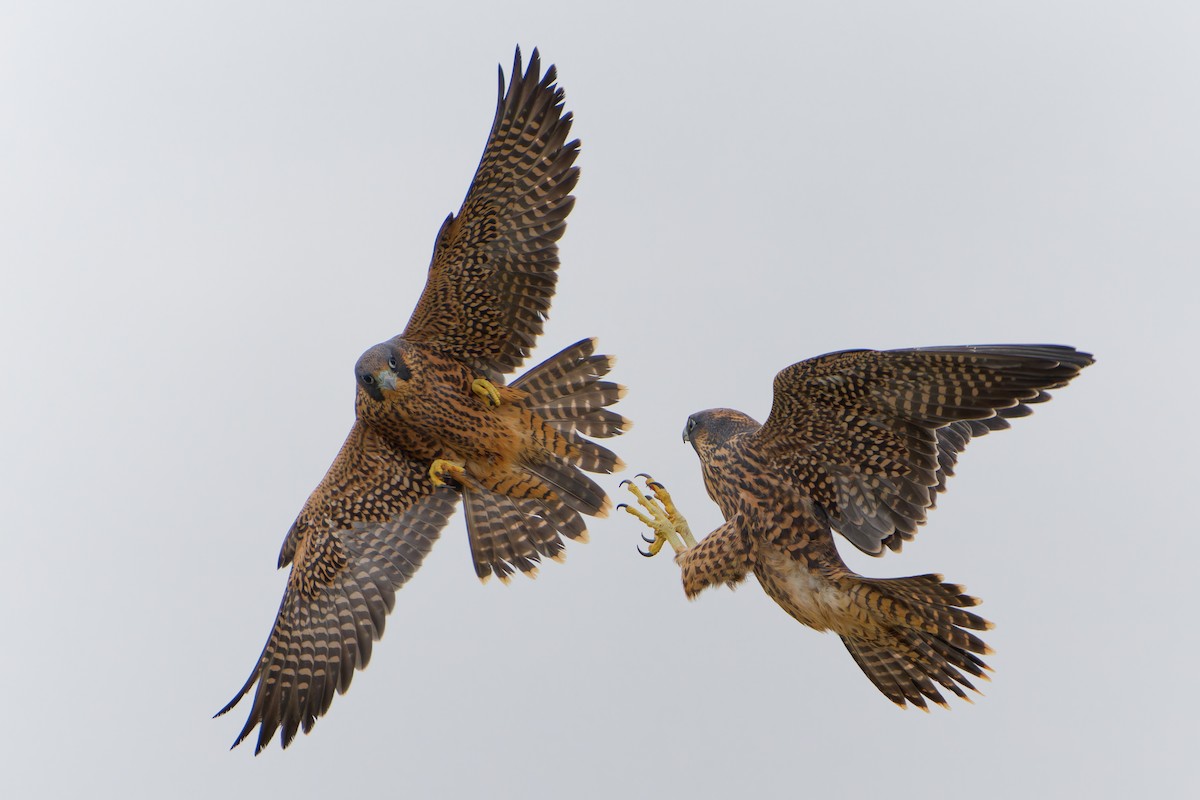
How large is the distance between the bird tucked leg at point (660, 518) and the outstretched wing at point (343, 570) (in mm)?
1357

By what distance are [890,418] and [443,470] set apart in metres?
2.92

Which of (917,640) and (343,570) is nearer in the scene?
(917,640)

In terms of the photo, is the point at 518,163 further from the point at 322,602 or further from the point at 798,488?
the point at 322,602

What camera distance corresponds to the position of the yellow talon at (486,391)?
28.2ft

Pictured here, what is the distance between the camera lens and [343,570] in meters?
9.04

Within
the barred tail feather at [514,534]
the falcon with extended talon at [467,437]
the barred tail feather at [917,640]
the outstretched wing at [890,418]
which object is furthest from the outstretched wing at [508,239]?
the barred tail feather at [917,640]

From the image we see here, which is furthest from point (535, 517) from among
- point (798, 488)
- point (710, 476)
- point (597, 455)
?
point (798, 488)

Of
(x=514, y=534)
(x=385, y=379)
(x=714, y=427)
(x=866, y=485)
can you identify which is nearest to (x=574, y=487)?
(x=514, y=534)

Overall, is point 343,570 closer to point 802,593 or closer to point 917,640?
point 802,593

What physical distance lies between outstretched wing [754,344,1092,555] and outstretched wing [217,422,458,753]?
2.48m

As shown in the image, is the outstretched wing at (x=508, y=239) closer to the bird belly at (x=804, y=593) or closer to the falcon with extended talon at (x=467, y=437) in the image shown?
the falcon with extended talon at (x=467, y=437)

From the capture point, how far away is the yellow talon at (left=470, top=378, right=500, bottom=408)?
28.2 feet

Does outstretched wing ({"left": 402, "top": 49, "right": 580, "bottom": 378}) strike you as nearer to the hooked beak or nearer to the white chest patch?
the hooked beak

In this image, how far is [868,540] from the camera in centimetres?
768
